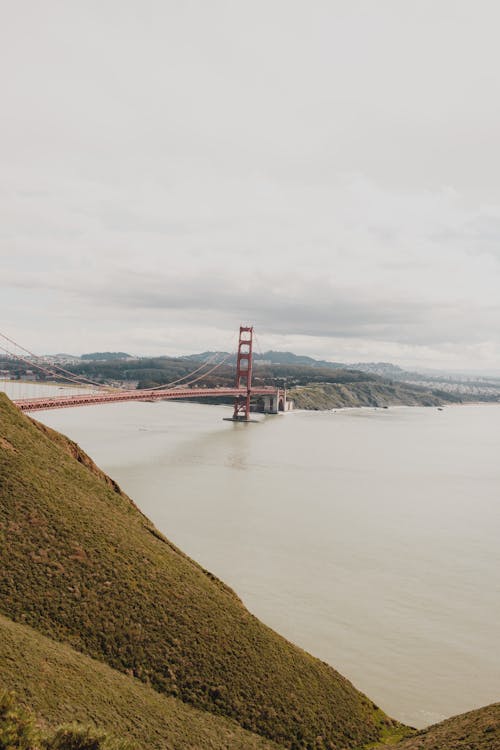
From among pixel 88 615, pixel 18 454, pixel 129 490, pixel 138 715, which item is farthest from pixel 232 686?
pixel 129 490

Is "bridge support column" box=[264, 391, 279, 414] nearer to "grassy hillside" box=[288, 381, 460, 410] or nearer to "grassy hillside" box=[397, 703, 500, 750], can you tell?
"grassy hillside" box=[288, 381, 460, 410]

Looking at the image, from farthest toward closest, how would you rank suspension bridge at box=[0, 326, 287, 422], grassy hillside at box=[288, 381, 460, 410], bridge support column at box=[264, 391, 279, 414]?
1. grassy hillside at box=[288, 381, 460, 410]
2. bridge support column at box=[264, 391, 279, 414]
3. suspension bridge at box=[0, 326, 287, 422]

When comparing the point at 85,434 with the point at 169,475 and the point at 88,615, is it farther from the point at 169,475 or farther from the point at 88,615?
the point at 88,615

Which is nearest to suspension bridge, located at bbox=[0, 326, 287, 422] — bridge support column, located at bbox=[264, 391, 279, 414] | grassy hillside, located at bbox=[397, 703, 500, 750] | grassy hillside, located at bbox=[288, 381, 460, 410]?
bridge support column, located at bbox=[264, 391, 279, 414]

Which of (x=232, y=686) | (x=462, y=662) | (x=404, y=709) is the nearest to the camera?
(x=232, y=686)

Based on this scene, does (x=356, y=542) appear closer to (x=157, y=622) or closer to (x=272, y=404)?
(x=157, y=622)

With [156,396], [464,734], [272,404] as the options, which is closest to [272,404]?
[272,404]
